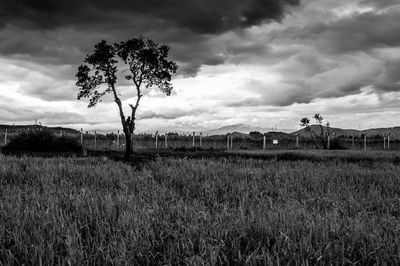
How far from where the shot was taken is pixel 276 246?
13.0ft

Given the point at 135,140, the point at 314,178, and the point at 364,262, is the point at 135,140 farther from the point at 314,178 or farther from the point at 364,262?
the point at 364,262

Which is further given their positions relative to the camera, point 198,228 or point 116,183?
point 116,183

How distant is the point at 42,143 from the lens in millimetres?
40656

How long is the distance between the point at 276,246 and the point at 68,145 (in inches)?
1585

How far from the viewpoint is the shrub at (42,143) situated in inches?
1587

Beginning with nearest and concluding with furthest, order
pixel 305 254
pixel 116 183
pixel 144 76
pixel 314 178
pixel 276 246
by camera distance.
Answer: pixel 305 254 < pixel 276 246 < pixel 116 183 < pixel 314 178 < pixel 144 76

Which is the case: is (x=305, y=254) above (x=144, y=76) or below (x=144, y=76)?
below

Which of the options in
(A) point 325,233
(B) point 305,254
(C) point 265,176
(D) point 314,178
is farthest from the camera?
(C) point 265,176

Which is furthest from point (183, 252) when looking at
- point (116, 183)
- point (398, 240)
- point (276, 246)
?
point (116, 183)

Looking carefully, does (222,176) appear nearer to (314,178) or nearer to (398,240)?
(314,178)

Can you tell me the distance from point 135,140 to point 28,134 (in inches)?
883

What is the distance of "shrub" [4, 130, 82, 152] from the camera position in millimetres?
40312

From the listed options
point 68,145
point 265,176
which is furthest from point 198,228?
point 68,145

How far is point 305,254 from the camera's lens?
3639 mm
